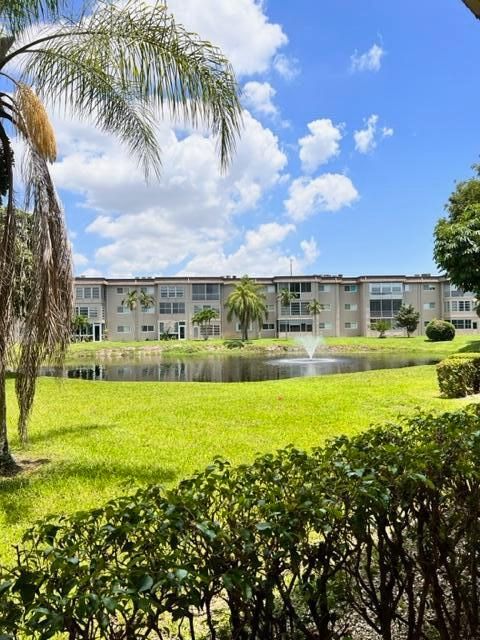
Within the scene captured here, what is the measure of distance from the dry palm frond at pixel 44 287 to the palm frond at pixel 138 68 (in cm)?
102

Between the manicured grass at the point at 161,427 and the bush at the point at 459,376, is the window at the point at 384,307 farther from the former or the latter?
the bush at the point at 459,376

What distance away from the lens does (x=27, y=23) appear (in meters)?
6.14

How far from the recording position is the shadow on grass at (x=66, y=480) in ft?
18.3

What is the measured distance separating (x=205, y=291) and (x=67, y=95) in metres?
60.0

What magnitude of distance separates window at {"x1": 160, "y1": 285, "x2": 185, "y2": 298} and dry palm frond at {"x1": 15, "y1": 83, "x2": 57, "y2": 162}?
197 ft

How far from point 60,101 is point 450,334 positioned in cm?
4716

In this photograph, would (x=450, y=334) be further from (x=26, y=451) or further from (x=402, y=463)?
(x=402, y=463)

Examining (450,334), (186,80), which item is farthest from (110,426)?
(450,334)

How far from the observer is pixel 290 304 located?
66125mm

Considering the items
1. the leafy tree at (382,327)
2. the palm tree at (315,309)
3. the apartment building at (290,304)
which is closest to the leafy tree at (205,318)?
the apartment building at (290,304)

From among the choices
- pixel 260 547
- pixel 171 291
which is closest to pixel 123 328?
pixel 171 291

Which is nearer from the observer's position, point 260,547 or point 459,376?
point 260,547

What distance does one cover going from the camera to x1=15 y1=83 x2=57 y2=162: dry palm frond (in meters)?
6.14

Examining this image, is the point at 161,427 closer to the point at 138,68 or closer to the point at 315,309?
the point at 138,68
